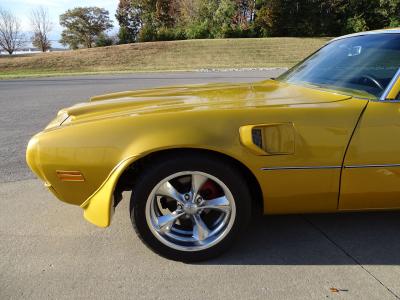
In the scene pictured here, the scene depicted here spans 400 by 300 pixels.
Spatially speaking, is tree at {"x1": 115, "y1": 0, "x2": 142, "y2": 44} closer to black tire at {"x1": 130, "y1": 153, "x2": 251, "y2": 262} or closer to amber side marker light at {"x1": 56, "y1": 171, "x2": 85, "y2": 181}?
amber side marker light at {"x1": 56, "y1": 171, "x2": 85, "y2": 181}

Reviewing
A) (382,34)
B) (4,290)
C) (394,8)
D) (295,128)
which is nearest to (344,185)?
(295,128)

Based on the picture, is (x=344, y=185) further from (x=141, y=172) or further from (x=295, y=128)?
(x=141, y=172)

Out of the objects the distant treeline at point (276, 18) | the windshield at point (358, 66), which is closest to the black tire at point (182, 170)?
the windshield at point (358, 66)

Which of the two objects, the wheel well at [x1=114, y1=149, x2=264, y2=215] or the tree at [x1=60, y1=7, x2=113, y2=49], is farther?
the tree at [x1=60, y1=7, x2=113, y2=49]

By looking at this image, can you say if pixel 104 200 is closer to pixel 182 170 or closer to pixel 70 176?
pixel 70 176

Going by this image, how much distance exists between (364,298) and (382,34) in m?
1.98

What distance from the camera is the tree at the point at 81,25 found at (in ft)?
154

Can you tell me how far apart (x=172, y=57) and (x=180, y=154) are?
25951mm

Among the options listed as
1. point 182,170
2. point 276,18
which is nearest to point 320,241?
point 182,170

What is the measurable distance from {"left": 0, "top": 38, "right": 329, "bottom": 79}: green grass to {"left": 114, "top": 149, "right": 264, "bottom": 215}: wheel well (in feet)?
67.1

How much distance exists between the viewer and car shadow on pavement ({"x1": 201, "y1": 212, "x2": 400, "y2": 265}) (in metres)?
2.66

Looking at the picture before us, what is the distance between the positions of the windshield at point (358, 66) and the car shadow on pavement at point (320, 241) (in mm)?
1077

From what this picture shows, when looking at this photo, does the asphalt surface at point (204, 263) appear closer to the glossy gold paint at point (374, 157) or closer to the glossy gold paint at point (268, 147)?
the glossy gold paint at point (268, 147)

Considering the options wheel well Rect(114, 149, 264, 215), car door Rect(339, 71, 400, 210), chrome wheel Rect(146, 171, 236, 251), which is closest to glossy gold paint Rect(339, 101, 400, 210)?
car door Rect(339, 71, 400, 210)
